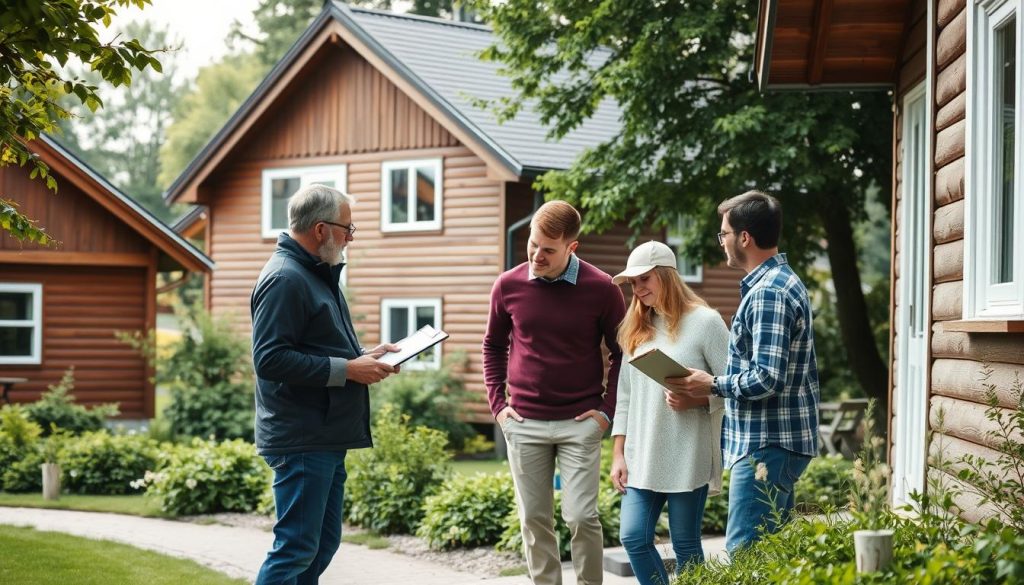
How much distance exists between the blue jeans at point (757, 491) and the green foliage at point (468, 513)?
431cm

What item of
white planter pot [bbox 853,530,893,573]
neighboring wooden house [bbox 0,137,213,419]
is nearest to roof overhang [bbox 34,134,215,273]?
neighboring wooden house [bbox 0,137,213,419]

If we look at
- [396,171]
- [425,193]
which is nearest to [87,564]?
[425,193]

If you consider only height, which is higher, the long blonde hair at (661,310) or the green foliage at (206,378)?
the long blonde hair at (661,310)

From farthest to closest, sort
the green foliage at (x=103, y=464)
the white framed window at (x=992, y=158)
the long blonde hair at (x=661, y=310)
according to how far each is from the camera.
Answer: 1. the green foliage at (x=103, y=464)
2. the long blonde hair at (x=661, y=310)
3. the white framed window at (x=992, y=158)

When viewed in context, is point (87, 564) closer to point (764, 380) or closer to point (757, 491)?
point (757, 491)

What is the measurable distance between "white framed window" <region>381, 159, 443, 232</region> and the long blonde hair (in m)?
14.9

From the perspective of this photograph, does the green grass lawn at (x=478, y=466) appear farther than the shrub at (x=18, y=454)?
Yes

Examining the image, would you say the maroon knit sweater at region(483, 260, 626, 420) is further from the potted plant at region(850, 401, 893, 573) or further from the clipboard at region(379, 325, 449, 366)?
the potted plant at region(850, 401, 893, 573)

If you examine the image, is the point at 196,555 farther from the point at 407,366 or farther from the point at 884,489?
the point at 407,366

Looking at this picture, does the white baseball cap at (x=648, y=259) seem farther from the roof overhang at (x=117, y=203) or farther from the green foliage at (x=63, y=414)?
the roof overhang at (x=117, y=203)

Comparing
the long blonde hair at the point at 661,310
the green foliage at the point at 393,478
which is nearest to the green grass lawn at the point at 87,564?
the green foliage at the point at 393,478

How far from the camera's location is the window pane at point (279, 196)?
22625 millimetres

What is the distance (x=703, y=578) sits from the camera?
4.79 metres

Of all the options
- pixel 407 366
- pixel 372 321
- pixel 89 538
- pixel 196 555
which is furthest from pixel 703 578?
pixel 372 321
